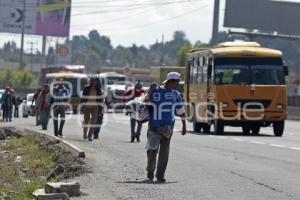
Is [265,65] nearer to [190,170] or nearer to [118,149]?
[118,149]

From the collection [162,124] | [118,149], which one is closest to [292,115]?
[118,149]

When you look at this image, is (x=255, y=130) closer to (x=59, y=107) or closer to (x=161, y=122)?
(x=59, y=107)

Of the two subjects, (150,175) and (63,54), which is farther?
(63,54)

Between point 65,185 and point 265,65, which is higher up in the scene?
point 265,65

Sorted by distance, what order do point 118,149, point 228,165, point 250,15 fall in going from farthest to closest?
point 250,15
point 118,149
point 228,165

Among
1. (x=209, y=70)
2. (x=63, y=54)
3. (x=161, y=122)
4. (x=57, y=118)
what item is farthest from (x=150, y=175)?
(x=63, y=54)

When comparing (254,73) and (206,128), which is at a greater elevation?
(254,73)

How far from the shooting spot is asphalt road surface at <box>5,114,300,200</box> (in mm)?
13914

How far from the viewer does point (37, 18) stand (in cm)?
10050

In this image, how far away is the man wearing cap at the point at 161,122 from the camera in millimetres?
15617

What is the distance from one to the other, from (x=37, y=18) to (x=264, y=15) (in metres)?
27.1

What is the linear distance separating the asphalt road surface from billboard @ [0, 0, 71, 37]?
75044 mm

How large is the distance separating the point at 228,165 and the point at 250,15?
65.5 meters

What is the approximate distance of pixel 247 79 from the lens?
106 ft
